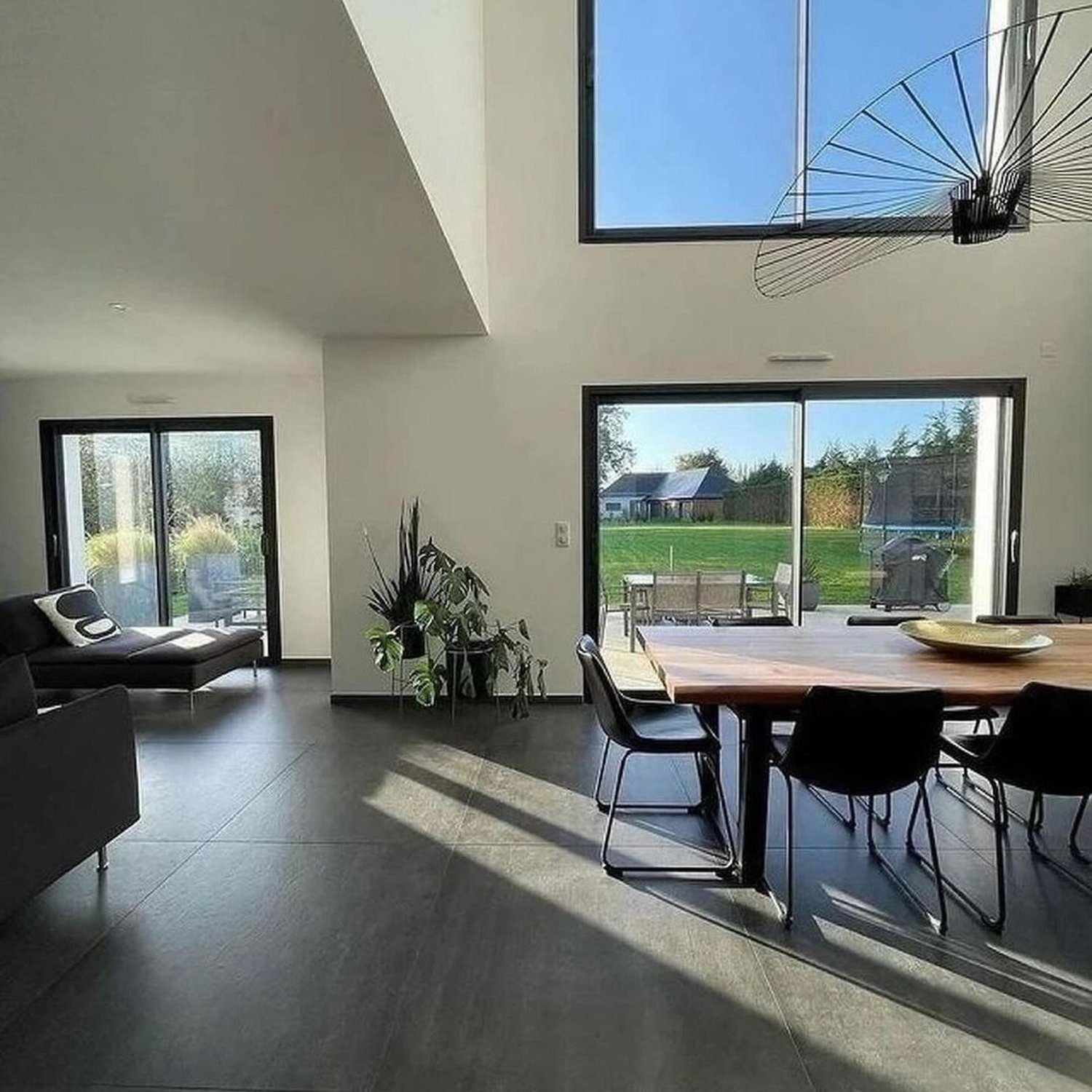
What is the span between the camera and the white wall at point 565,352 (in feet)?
15.5

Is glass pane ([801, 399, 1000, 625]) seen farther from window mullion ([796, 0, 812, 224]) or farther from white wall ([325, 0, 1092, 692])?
window mullion ([796, 0, 812, 224])

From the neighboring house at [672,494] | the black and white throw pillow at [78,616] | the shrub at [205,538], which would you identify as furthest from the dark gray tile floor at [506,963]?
the shrub at [205,538]

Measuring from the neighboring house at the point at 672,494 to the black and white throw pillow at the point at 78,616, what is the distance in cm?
386

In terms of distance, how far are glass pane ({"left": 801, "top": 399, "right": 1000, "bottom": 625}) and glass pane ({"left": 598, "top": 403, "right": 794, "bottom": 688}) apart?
0.23 m

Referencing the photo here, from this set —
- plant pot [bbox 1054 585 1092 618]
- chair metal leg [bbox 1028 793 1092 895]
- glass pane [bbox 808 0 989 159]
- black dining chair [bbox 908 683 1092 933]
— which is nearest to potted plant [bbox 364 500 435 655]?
black dining chair [bbox 908 683 1092 933]

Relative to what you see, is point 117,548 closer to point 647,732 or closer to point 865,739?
point 647,732

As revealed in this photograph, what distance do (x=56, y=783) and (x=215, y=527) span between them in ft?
13.5

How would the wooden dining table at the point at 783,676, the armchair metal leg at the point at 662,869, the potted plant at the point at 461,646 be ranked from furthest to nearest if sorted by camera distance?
the potted plant at the point at 461,646 < the armchair metal leg at the point at 662,869 < the wooden dining table at the point at 783,676

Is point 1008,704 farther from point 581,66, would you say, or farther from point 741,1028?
point 581,66

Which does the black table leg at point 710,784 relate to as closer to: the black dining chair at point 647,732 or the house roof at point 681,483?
the black dining chair at point 647,732

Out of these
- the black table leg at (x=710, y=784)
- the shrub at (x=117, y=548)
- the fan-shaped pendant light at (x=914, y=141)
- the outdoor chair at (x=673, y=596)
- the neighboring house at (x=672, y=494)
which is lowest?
the black table leg at (x=710, y=784)

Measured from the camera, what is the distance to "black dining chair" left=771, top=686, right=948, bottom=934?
227cm

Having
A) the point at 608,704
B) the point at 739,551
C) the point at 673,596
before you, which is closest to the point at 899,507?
the point at 739,551

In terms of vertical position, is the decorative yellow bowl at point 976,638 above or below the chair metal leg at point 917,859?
above
